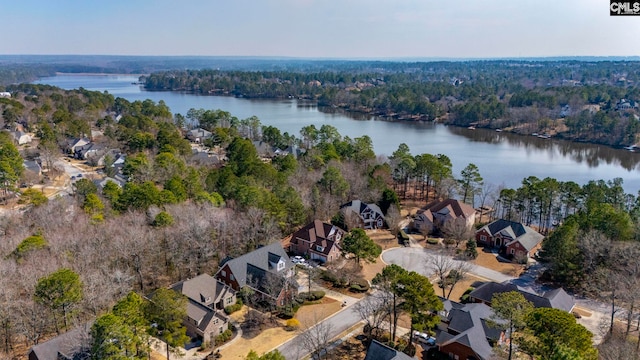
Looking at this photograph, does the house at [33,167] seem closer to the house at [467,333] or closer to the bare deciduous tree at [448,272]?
the bare deciduous tree at [448,272]

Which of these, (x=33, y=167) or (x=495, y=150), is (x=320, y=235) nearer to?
(x=33, y=167)

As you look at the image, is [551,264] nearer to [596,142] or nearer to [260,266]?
[260,266]

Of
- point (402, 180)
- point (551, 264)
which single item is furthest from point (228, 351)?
point (402, 180)

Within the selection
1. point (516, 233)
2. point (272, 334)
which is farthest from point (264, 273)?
point (516, 233)

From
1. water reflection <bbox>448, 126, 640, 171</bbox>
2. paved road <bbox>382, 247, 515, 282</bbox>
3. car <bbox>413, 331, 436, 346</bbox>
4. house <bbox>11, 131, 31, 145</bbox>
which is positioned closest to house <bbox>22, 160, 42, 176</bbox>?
house <bbox>11, 131, 31, 145</bbox>

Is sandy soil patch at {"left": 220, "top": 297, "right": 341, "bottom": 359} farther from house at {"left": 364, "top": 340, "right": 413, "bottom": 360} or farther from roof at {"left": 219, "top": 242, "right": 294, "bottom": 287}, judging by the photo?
house at {"left": 364, "top": 340, "right": 413, "bottom": 360}
